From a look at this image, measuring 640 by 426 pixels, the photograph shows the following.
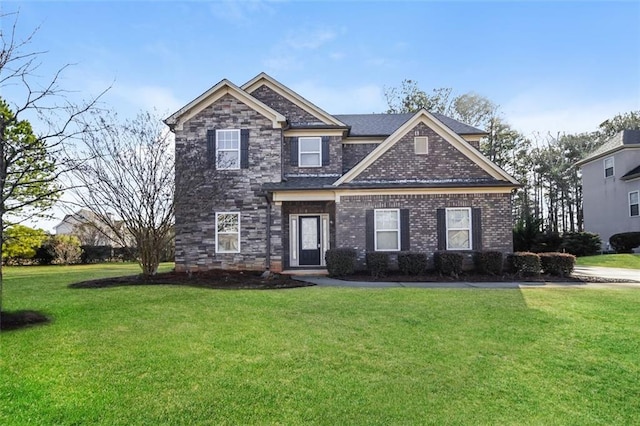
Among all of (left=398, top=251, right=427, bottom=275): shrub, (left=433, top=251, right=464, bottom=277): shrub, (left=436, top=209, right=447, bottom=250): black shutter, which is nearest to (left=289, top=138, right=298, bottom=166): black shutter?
(left=398, top=251, right=427, bottom=275): shrub

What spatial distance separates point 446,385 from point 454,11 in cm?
1052

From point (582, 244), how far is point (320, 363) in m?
Answer: 25.3

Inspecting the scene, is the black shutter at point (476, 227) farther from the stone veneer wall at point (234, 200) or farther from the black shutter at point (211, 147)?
the black shutter at point (211, 147)

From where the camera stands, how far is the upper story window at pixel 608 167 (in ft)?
86.1

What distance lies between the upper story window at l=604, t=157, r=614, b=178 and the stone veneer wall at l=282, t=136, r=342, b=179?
21.6m

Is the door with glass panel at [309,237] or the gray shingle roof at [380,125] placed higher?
the gray shingle roof at [380,125]

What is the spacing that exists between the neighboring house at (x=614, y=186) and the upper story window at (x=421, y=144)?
58.5 ft

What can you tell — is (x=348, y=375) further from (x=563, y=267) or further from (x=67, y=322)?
(x=563, y=267)

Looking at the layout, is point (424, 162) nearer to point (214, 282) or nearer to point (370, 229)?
point (370, 229)

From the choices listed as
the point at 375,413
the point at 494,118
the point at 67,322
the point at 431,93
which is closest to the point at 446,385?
the point at 375,413

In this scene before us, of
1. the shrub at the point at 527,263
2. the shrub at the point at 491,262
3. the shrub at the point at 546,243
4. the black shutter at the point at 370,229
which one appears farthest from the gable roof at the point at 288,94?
the shrub at the point at 546,243

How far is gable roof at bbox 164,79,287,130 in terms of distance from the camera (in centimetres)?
1512

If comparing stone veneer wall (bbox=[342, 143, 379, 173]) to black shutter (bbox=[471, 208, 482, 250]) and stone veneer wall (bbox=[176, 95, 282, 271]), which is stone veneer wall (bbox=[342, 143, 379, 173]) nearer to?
stone veneer wall (bbox=[176, 95, 282, 271])

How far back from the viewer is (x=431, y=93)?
114 feet
